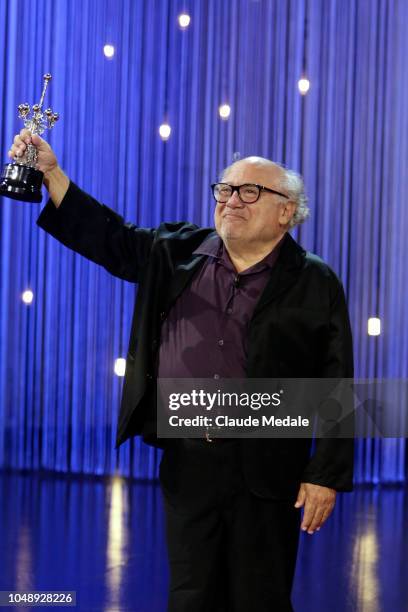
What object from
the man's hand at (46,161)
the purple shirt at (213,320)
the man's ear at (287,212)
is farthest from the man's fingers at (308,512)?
the man's hand at (46,161)

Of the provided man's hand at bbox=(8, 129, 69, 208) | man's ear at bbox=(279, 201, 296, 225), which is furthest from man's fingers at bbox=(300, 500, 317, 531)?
man's hand at bbox=(8, 129, 69, 208)

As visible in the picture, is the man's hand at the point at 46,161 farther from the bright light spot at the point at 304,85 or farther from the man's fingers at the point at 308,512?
the bright light spot at the point at 304,85

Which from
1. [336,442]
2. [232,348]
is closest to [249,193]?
[232,348]

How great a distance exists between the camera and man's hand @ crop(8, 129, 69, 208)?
6.82 feet

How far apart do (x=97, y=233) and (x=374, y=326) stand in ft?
9.53

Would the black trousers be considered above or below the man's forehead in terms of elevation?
below

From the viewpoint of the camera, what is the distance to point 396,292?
4.84 m

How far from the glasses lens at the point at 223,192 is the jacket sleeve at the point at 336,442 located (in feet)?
1.16

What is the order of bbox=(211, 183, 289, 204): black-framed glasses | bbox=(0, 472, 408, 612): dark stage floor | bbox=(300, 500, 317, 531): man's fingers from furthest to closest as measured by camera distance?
1. bbox=(0, 472, 408, 612): dark stage floor
2. bbox=(211, 183, 289, 204): black-framed glasses
3. bbox=(300, 500, 317, 531): man's fingers

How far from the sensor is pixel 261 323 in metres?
2.10

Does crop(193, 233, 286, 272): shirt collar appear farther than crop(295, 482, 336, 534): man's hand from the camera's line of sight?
Yes

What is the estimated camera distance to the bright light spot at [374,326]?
4.82 metres

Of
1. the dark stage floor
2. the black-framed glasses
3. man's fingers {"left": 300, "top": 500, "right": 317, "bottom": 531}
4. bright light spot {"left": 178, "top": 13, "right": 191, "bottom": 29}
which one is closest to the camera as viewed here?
man's fingers {"left": 300, "top": 500, "right": 317, "bottom": 531}

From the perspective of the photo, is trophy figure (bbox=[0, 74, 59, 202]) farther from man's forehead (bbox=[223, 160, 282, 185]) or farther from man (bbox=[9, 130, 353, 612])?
man's forehead (bbox=[223, 160, 282, 185])
